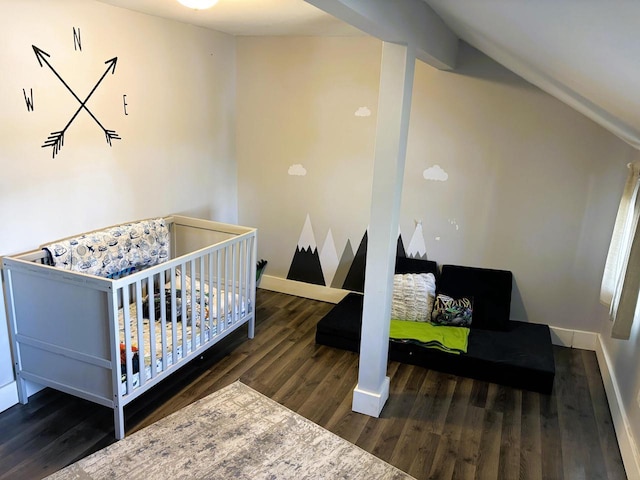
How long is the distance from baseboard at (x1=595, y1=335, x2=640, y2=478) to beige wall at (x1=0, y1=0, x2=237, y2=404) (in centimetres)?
318

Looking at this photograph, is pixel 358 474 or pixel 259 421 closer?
pixel 358 474

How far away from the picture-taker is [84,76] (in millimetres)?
2852

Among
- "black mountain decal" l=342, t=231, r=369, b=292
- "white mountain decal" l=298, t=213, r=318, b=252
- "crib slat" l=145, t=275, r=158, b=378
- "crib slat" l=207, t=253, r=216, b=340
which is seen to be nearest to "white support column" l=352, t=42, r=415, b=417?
"crib slat" l=207, t=253, r=216, b=340

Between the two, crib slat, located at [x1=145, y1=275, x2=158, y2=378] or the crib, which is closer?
the crib

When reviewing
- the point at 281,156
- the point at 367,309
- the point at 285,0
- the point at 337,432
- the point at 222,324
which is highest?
the point at 285,0

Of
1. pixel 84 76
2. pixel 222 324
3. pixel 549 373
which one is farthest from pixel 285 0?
pixel 549 373

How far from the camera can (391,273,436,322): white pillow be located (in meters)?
3.59

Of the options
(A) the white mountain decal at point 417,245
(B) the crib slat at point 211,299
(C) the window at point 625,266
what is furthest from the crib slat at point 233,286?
(C) the window at point 625,266

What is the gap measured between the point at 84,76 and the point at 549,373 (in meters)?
3.32

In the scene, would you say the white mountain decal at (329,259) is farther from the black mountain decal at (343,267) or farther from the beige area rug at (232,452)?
the beige area rug at (232,452)

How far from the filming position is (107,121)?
120 inches

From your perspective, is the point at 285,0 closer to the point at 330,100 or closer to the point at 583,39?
the point at 330,100

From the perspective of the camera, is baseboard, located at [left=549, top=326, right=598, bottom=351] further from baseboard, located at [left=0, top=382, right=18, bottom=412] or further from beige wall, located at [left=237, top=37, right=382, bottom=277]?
baseboard, located at [left=0, top=382, right=18, bottom=412]

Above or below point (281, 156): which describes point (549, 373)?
below
